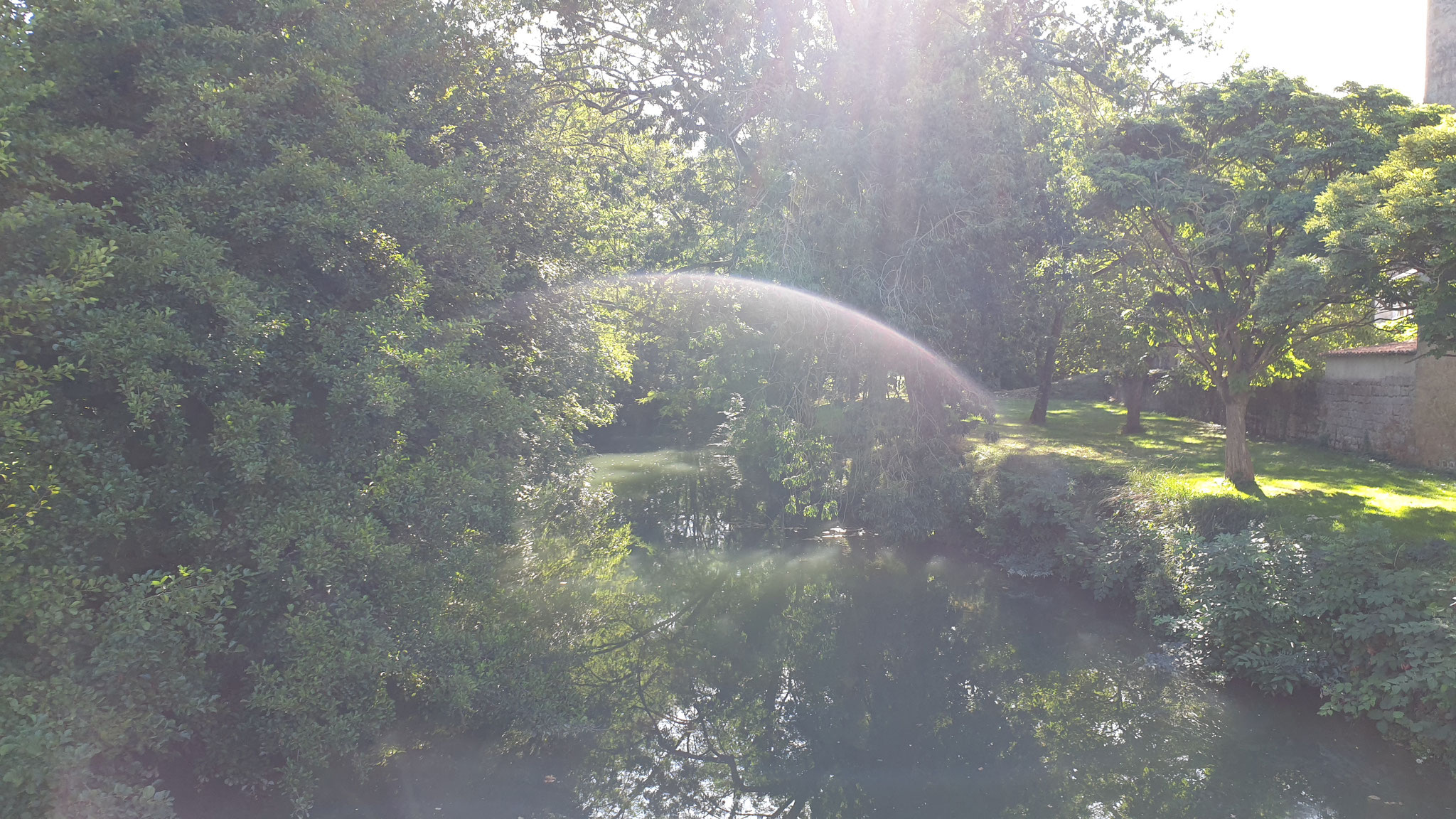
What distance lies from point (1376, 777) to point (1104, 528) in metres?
5.03

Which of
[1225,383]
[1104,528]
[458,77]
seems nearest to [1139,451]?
[1225,383]

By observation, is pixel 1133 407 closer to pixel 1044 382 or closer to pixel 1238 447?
pixel 1044 382

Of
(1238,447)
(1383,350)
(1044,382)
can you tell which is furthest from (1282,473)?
(1044,382)

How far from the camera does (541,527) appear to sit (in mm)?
12875

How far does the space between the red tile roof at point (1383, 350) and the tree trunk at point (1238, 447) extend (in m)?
3.34

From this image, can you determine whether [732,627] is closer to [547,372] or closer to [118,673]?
[547,372]

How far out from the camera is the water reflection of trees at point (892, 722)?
747 centimetres

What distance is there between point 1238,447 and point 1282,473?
1475mm

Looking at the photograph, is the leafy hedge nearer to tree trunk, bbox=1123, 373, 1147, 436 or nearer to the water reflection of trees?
the water reflection of trees

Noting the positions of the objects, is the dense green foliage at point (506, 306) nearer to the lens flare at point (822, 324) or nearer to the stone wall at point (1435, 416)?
the lens flare at point (822, 324)

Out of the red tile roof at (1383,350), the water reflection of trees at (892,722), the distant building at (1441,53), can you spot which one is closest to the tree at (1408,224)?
the water reflection of trees at (892,722)

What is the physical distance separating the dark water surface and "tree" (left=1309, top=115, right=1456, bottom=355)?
4.12 metres

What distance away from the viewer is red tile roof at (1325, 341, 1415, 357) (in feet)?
44.8

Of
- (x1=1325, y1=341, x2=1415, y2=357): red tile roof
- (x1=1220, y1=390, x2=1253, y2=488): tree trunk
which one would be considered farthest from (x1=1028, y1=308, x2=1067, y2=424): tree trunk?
(x1=1220, y1=390, x2=1253, y2=488): tree trunk
